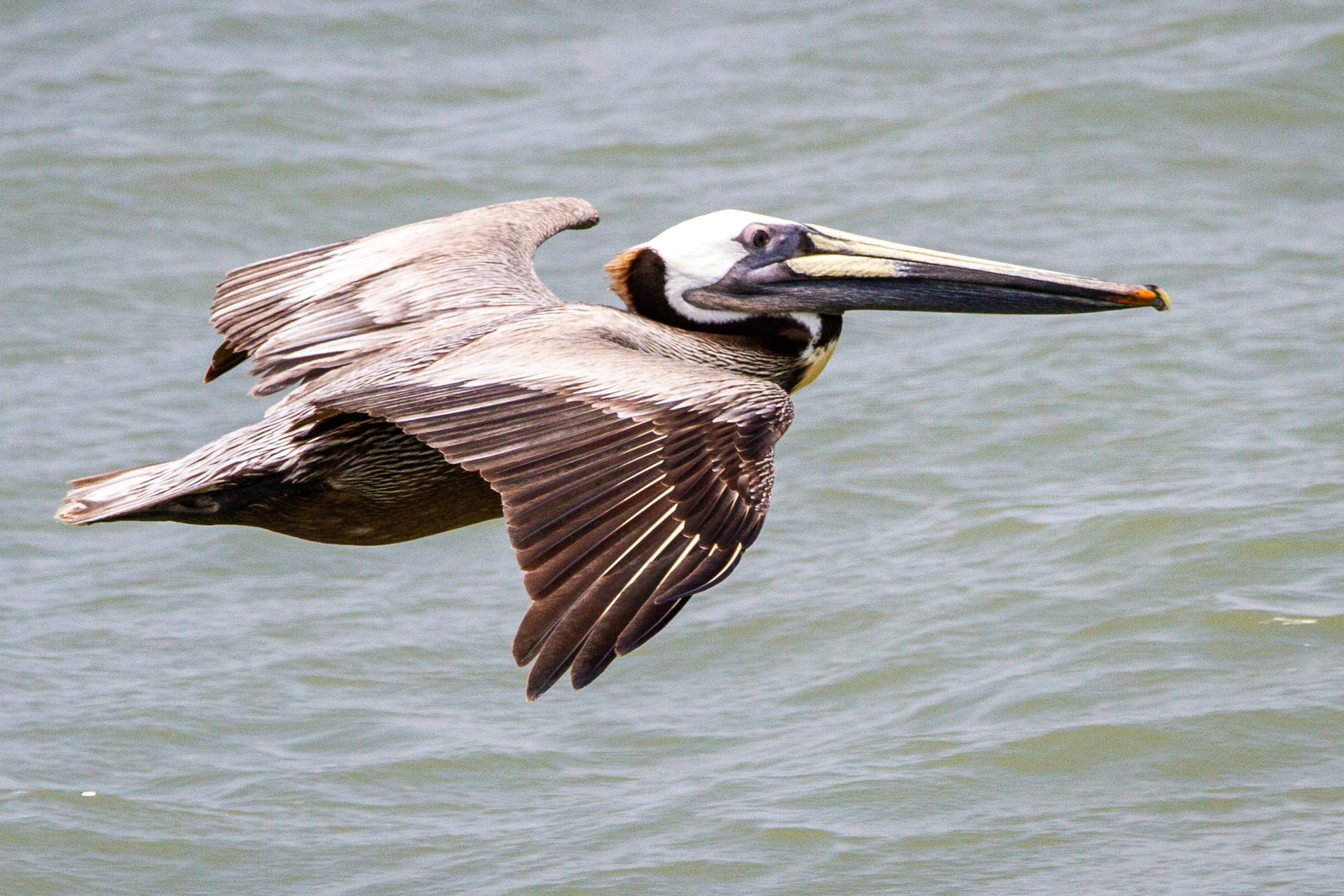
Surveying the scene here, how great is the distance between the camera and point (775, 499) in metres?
9.02

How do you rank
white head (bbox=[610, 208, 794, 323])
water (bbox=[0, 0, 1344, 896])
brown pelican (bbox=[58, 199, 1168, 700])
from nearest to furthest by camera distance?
brown pelican (bbox=[58, 199, 1168, 700]) < white head (bbox=[610, 208, 794, 323]) < water (bbox=[0, 0, 1344, 896])

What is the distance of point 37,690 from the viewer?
7734 mm

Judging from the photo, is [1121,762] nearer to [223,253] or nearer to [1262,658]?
[1262,658]

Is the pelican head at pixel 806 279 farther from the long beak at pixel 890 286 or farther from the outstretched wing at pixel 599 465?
the outstretched wing at pixel 599 465

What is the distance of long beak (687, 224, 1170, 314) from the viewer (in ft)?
20.5

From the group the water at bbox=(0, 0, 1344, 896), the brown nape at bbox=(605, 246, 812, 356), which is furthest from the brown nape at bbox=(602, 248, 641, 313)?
the water at bbox=(0, 0, 1344, 896)

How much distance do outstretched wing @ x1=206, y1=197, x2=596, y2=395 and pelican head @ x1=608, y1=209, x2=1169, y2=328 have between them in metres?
0.43

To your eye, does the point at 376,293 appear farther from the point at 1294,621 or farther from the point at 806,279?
the point at 1294,621

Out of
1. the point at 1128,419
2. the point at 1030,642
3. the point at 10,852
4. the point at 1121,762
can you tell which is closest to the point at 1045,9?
the point at 1128,419

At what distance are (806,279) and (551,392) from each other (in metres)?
1.46

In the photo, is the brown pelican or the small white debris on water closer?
the brown pelican

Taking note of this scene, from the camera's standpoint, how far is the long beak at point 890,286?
625 cm

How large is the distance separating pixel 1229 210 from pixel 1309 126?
1187 millimetres

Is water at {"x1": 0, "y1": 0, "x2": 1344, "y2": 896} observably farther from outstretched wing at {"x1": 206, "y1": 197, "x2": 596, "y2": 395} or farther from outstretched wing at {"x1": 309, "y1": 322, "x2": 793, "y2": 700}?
outstretched wing at {"x1": 309, "y1": 322, "x2": 793, "y2": 700}
